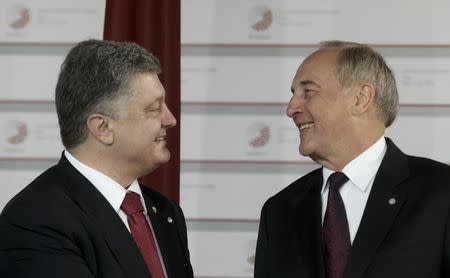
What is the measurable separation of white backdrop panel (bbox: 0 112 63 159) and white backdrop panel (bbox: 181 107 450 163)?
0.52 m

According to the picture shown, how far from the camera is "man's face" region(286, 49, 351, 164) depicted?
2.69 m

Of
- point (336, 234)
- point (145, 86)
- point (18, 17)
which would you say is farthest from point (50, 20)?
point (336, 234)

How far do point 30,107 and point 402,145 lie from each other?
1.46 m

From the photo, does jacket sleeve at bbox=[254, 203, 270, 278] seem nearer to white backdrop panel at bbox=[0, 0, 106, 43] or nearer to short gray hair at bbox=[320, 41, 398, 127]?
short gray hair at bbox=[320, 41, 398, 127]

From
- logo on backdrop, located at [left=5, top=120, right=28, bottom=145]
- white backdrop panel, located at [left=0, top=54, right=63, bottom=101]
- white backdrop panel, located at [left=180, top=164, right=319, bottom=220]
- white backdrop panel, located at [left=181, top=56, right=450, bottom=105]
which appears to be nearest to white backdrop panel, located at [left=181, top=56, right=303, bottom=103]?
white backdrop panel, located at [left=181, top=56, right=450, bottom=105]

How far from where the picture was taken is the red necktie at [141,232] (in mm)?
2488

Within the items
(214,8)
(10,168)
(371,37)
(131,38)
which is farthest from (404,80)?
(10,168)

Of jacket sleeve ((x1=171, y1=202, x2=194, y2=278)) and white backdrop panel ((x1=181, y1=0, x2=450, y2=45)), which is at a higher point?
white backdrop panel ((x1=181, y1=0, x2=450, y2=45))

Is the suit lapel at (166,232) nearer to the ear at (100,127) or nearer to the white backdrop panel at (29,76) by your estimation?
the ear at (100,127)

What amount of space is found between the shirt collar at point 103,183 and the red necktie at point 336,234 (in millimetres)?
552

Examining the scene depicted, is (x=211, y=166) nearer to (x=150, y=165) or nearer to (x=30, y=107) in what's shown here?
(x=30, y=107)

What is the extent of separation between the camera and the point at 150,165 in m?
2.60

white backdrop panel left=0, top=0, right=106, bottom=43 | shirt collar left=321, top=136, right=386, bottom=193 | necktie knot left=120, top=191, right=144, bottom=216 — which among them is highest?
white backdrop panel left=0, top=0, right=106, bottom=43

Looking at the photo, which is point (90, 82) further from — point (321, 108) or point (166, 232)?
point (321, 108)
